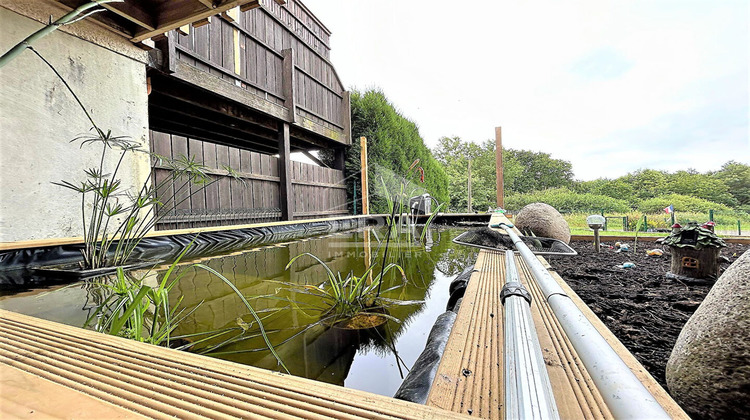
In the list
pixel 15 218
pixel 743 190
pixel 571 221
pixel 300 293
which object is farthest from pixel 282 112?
pixel 743 190

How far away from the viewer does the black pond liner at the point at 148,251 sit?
1745 millimetres

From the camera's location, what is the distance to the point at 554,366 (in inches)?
23.5

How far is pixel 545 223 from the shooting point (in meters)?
4.12

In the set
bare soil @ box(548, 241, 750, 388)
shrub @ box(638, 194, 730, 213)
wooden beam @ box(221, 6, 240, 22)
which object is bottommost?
bare soil @ box(548, 241, 750, 388)

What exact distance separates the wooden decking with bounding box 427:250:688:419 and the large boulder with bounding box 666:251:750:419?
200 millimetres

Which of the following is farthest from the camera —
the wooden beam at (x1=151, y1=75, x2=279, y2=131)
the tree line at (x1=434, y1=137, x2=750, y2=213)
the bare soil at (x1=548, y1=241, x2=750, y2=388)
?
the tree line at (x1=434, y1=137, x2=750, y2=213)

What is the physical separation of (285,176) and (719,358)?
18.1 ft

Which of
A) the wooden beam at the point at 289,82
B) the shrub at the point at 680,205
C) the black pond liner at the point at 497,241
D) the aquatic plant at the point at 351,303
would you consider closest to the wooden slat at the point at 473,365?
the aquatic plant at the point at 351,303

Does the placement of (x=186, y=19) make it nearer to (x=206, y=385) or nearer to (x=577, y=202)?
(x=206, y=385)

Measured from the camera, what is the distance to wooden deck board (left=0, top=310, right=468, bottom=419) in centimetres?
35

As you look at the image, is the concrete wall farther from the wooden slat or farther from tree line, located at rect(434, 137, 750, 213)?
tree line, located at rect(434, 137, 750, 213)

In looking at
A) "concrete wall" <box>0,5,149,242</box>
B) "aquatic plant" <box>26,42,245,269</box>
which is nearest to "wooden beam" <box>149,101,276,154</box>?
"concrete wall" <box>0,5,149,242</box>

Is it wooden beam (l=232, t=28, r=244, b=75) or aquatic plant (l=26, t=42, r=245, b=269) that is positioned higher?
wooden beam (l=232, t=28, r=244, b=75)

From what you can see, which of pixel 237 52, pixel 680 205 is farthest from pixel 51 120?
pixel 680 205
